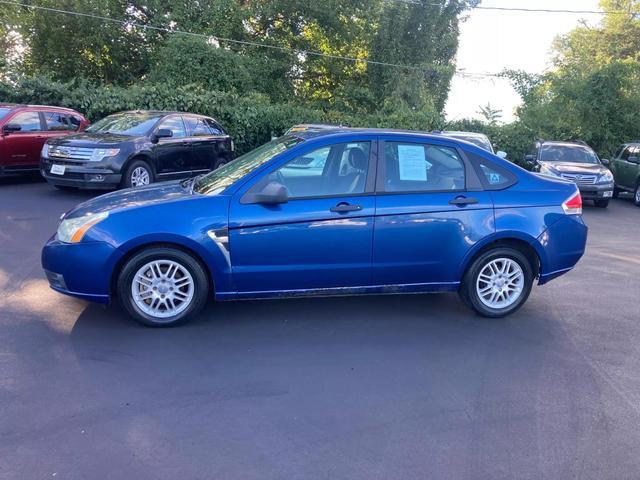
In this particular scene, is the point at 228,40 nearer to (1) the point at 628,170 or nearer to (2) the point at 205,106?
(2) the point at 205,106

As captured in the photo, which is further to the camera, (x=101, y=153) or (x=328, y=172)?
(x=101, y=153)

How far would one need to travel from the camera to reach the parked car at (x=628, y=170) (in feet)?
53.9

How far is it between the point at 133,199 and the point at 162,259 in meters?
0.67

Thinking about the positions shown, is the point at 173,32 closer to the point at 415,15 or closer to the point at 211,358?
the point at 415,15

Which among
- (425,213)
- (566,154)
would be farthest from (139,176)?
→ (566,154)

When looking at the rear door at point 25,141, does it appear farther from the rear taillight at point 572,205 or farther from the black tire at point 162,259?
the rear taillight at point 572,205

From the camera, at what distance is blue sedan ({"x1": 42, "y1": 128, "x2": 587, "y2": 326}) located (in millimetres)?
4965

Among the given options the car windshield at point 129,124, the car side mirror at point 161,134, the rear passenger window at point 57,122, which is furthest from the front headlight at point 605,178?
the rear passenger window at point 57,122

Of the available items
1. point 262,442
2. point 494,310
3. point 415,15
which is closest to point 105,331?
point 262,442

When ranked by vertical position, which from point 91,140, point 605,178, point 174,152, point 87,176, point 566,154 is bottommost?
point 605,178

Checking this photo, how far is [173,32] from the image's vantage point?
80.5ft

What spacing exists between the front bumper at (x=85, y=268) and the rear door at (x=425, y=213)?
7.33ft

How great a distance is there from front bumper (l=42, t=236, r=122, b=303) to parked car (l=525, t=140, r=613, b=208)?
1144cm

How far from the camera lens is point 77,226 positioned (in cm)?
500
